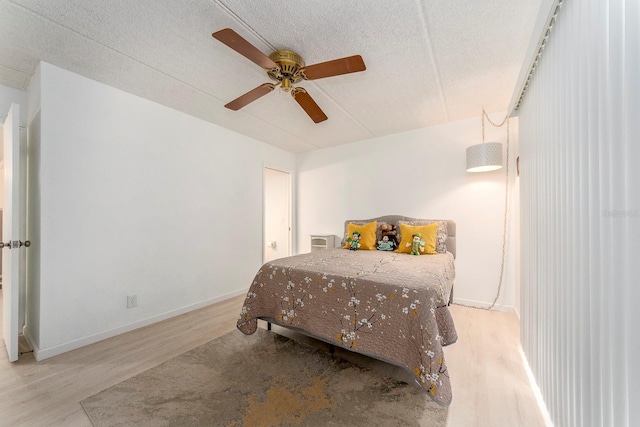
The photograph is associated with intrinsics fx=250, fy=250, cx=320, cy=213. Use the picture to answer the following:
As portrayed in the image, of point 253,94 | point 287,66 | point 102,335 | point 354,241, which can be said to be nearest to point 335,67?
point 287,66

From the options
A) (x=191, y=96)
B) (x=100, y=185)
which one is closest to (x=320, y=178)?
(x=191, y=96)

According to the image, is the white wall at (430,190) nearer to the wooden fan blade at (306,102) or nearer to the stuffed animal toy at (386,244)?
the stuffed animal toy at (386,244)

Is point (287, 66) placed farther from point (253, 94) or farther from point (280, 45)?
point (253, 94)

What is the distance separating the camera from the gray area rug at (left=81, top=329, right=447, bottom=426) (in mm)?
1446

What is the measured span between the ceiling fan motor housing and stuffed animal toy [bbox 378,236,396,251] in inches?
91.7

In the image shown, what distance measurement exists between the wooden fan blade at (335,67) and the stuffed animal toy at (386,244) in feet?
7.50

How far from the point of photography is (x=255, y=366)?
1.95 meters

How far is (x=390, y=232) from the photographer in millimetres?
3590

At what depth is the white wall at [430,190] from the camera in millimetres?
3209

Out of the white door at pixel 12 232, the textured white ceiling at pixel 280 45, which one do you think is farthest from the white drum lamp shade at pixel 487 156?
the white door at pixel 12 232

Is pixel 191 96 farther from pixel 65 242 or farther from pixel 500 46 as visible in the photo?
pixel 500 46

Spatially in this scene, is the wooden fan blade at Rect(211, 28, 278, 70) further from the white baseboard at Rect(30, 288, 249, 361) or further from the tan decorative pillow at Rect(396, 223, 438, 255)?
the white baseboard at Rect(30, 288, 249, 361)

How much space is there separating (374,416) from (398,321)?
0.55m

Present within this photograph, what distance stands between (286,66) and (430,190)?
2651 millimetres
